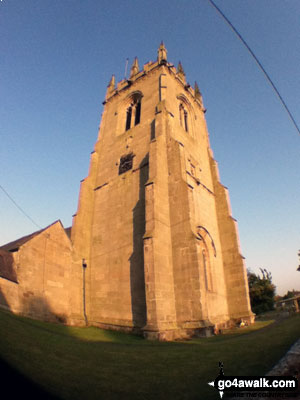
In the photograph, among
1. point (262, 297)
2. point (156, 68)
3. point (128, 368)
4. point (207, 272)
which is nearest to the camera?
point (128, 368)

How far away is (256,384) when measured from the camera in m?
3.97

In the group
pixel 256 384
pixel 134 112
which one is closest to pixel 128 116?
pixel 134 112

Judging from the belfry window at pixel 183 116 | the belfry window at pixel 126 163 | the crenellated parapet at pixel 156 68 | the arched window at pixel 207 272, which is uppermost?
the crenellated parapet at pixel 156 68

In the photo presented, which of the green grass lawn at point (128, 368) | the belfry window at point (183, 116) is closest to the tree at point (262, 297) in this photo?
the belfry window at point (183, 116)

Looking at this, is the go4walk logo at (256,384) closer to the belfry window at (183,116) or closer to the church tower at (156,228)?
the church tower at (156,228)

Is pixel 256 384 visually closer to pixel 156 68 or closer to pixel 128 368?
pixel 128 368

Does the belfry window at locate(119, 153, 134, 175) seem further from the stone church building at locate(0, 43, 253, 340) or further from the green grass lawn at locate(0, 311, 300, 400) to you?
the green grass lawn at locate(0, 311, 300, 400)

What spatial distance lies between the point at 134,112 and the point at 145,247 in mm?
16491

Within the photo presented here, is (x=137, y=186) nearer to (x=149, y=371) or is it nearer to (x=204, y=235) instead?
(x=204, y=235)

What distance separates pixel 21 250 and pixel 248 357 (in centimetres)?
1325

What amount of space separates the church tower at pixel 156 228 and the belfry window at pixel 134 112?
152 mm

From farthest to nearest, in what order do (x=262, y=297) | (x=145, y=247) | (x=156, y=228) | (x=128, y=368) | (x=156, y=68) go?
1. (x=262, y=297)
2. (x=156, y=68)
3. (x=156, y=228)
4. (x=145, y=247)
5. (x=128, y=368)

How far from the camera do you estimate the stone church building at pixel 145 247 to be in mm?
13320

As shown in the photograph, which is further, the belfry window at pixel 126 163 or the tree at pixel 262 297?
the tree at pixel 262 297
